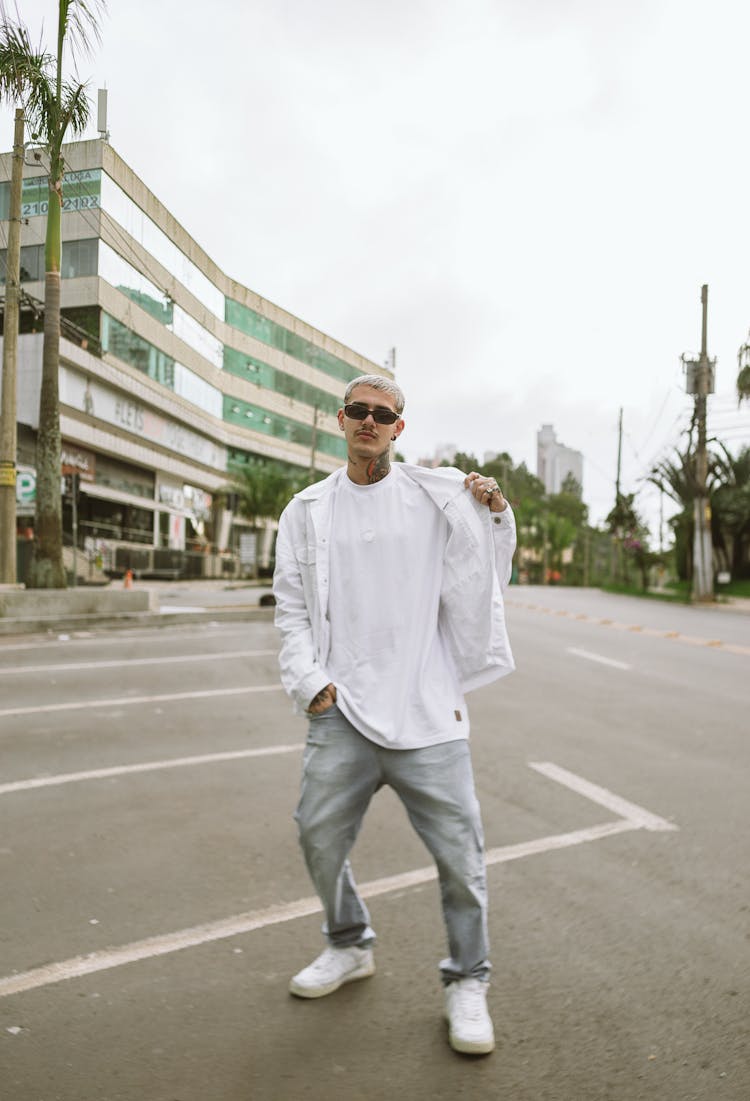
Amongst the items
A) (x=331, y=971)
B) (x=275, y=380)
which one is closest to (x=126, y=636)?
(x=331, y=971)

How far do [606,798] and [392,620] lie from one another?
3.35 m

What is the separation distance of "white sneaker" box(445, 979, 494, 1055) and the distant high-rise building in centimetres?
10452

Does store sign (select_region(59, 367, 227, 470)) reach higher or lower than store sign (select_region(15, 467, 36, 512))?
higher

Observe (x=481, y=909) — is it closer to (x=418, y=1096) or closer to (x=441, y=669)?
(x=418, y=1096)

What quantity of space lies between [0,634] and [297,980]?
12.3 metres

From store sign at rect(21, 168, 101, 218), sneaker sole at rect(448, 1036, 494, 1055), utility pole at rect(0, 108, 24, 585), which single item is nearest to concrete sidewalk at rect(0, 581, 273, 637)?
utility pole at rect(0, 108, 24, 585)

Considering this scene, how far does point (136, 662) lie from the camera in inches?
433

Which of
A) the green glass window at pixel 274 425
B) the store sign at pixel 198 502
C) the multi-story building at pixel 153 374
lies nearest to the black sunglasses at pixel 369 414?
the multi-story building at pixel 153 374

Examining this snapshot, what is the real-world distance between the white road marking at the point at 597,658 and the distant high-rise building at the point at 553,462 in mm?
93280

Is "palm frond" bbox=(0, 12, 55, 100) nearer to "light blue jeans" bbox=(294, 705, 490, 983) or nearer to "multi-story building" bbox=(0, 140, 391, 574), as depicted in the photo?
"multi-story building" bbox=(0, 140, 391, 574)

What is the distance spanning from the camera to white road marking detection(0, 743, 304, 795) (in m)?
5.44

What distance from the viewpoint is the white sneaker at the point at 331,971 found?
285 cm

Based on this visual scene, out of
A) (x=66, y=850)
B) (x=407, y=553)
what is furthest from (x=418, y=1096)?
(x=66, y=850)

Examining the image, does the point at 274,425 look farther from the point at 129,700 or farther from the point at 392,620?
the point at 392,620
